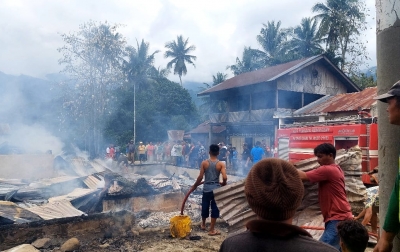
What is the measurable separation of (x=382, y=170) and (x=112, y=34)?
26.2m

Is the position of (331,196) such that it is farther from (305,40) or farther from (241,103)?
(305,40)

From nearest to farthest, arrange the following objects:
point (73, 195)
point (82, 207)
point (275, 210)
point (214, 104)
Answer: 1. point (275, 210)
2. point (82, 207)
3. point (73, 195)
4. point (214, 104)

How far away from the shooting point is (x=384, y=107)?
7.47ft

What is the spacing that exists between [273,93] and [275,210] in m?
19.3

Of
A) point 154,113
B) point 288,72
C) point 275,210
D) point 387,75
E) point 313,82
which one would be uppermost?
point 288,72

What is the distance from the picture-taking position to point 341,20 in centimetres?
2631

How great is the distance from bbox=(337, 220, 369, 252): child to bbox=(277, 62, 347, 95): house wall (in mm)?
16920

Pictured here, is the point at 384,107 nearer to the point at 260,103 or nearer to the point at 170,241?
the point at 170,241

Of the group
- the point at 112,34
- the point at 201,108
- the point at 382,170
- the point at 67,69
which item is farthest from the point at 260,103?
the point at 201,108

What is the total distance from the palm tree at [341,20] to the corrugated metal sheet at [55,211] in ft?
83.6

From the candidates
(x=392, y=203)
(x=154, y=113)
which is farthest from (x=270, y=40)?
(x=392, y=203)

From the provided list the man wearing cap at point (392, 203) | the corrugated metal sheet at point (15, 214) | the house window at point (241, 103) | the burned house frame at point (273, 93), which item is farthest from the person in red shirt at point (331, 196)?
the house window at point (241, 103)

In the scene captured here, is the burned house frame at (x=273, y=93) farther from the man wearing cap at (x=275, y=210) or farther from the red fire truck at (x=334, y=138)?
the man wearing cap at (x=275, y=210)

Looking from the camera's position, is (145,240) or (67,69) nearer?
(145,240)
